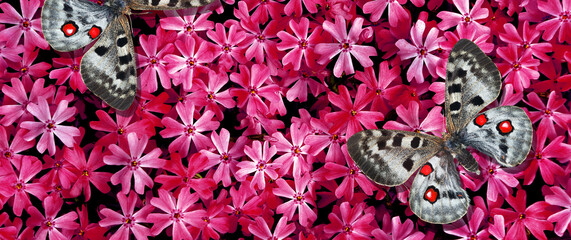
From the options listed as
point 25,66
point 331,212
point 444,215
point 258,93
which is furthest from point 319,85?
point 25,66

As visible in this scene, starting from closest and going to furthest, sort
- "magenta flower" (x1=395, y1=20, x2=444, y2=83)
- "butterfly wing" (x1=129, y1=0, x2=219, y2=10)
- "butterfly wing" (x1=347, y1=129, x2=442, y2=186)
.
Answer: "butterfly wing" (x1=347, y1=129, x2=442, y2=186) < "butterfly wing" (x1=129, y1=0, x2=219, y2=10) < "magenta flower" (x1=395, y1=20, x2=444, y2=83)

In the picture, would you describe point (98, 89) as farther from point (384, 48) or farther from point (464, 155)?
point (464, 155)

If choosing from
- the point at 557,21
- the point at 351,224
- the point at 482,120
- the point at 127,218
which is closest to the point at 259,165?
the point at 351,224

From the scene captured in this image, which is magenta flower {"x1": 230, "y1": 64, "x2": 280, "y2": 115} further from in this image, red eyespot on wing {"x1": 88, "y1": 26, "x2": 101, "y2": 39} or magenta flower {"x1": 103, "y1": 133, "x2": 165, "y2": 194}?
red eyespot on wing {"x1": 88, "y1": 26, "x2": 101, "y2": 39}

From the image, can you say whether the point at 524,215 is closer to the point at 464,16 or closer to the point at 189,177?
the point at 464,16

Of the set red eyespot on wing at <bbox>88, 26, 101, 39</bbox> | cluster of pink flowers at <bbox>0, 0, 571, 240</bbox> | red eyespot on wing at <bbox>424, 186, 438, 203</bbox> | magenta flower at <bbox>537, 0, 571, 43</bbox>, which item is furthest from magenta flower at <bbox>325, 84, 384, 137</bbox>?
red eyespot on wing at <bbox>88, 26, 101, 39</bbox>

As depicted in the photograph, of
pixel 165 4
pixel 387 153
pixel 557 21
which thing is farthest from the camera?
pixel 557 21
